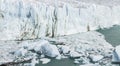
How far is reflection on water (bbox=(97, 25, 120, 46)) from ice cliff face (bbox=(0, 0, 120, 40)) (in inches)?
21.2

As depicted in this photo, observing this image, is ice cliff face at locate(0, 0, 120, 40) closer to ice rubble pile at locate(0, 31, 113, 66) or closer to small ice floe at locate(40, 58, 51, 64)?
ice rubble pile at locate(0, 31, 113, 66)

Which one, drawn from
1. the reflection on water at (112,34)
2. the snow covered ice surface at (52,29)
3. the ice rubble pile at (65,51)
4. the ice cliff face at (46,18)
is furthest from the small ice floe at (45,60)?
the reflection on water at (112,34)

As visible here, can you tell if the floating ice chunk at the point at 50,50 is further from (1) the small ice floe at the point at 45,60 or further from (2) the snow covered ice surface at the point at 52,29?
(1) the small ice floe at the point at 45,60

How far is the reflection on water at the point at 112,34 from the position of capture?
1337 cm

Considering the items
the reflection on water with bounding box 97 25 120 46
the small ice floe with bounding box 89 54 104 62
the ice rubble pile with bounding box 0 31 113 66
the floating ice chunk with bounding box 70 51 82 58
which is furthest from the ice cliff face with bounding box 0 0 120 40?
the small ice floe with bounding box 89 54 104 62

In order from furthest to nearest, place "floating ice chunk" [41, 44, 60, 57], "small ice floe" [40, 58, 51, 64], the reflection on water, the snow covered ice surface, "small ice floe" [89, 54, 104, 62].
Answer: the reflection on water → the snow covered ice surface → "floating ice chunk" [41, 44, 60, 57] → "small ice floe" [89, 54, 104, 62] → "small ice floe" [40, 58, 51, 64]

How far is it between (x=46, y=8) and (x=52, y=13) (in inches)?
14.2

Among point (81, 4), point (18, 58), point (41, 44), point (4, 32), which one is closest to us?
point (18, 58)

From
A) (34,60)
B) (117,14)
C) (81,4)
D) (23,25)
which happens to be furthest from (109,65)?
(117,14)

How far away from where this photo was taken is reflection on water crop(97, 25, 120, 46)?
13.4 m

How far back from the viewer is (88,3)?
15.9 m

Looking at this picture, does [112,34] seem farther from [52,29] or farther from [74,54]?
[74,54]

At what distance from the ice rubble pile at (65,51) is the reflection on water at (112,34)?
0.67 meters

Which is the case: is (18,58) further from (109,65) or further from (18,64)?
(109,65)
